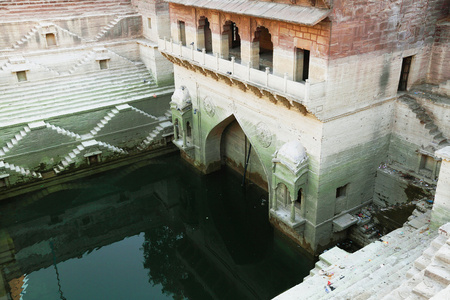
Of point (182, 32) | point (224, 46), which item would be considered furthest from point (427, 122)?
point (182, 32)

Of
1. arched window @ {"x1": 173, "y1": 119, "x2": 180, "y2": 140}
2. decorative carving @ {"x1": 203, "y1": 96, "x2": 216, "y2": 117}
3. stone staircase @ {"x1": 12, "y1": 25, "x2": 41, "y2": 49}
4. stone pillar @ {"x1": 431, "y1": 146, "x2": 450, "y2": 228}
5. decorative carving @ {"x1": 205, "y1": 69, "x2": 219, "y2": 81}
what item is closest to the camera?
stone pillar @ {"x1": 431, "y1": 146, "x2": 450, "y2": 228}

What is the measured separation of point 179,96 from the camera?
16438mm

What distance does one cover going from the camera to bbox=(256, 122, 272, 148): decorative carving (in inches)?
506

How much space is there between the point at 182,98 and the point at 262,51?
3647 mm

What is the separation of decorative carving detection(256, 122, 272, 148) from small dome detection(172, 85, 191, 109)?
4198mm

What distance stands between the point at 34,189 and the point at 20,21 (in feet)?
23.3

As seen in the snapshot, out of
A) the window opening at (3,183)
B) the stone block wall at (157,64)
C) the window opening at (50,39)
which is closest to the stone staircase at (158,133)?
the stone block wall at (157,64)

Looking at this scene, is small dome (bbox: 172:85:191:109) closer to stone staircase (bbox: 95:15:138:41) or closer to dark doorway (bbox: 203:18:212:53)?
dark doorway (bbox: 203:18:212:53)

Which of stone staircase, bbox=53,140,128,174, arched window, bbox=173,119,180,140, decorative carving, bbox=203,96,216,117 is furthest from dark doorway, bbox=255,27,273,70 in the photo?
stone staircase, bbox=53,140,128,174

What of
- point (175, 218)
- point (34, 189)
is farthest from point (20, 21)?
point (175, 218)

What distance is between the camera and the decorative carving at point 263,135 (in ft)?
42.2

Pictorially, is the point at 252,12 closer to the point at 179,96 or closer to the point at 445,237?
the point at 179,96

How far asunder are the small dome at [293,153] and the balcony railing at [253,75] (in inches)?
58.3

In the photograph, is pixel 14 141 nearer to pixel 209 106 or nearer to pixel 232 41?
pixel 209 106
